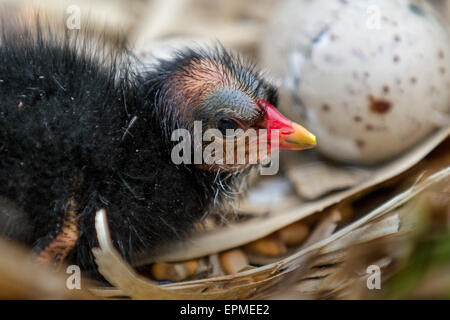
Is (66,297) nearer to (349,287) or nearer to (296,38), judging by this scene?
(349,287)

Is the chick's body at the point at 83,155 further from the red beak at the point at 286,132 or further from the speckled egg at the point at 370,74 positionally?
the speckled egg at the point at 370,74

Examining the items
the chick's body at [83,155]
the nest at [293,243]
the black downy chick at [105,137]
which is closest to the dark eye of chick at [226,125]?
the black downy chick at [105,137]

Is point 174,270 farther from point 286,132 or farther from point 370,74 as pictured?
point 370,74

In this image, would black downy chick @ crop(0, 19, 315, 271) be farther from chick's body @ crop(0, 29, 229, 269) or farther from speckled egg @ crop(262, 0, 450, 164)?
speckled egg @ crop(262, 0, 450, 164)

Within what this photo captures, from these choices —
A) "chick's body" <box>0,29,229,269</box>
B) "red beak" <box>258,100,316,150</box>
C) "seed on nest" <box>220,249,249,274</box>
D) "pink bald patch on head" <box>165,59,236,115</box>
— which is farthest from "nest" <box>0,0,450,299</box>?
"pink bald patch on head" <box>165,59,236,115</box>

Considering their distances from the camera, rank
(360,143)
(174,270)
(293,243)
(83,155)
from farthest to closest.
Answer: (360,143)
(293,243)
(174,270)
(83,155)

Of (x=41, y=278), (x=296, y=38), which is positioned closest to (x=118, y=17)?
(x=296, y=38)

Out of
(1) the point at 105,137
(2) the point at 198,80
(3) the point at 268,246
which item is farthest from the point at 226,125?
(3) the point at 268,246

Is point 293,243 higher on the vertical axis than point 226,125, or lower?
lower
